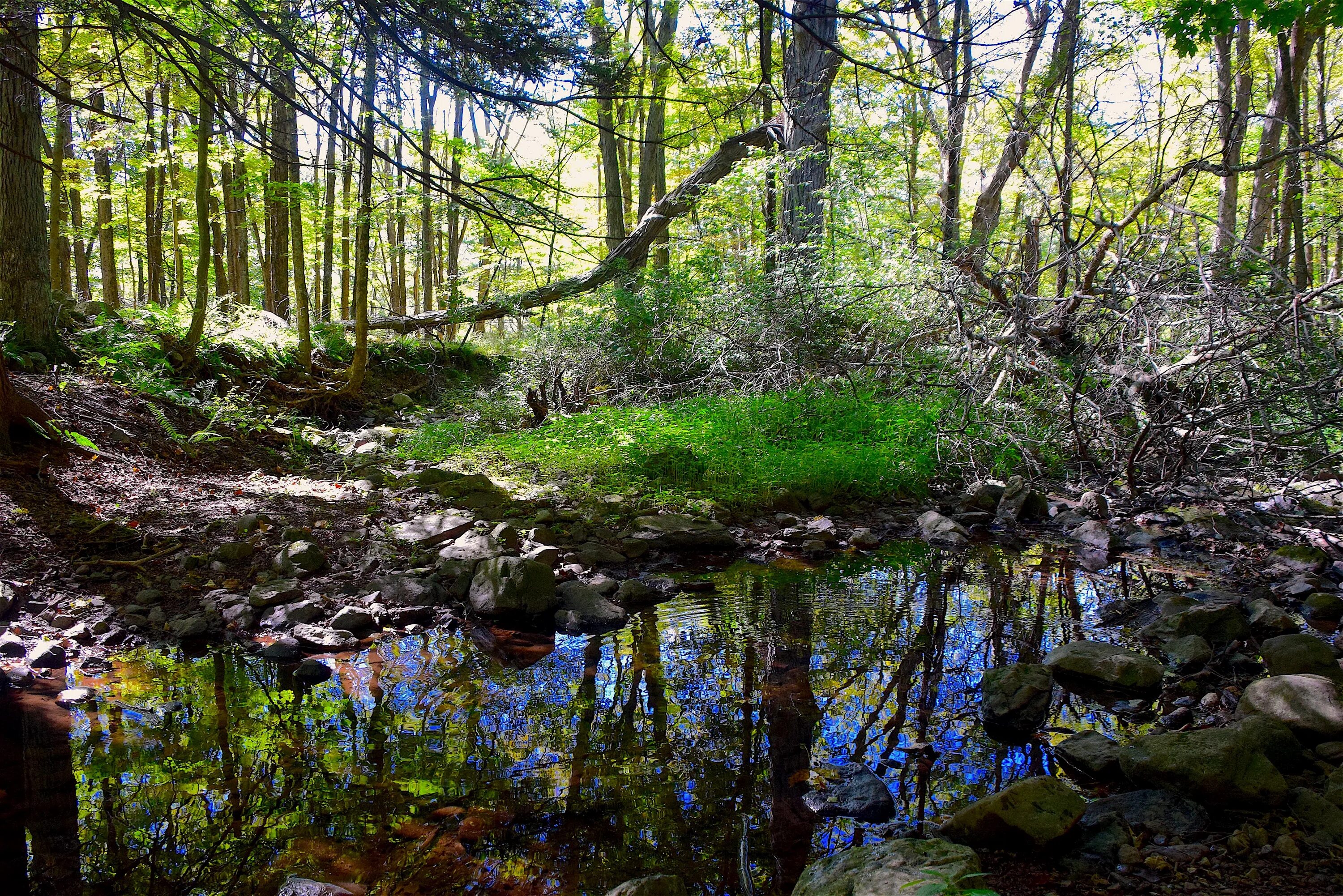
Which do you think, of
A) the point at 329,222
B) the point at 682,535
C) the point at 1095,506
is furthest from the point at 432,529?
the point at 329,222

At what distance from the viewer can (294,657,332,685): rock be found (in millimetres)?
3822

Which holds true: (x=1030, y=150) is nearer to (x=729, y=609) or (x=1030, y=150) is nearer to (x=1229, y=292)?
(x=1229, y=292)

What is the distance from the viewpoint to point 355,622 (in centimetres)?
445

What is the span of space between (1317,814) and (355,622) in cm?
438

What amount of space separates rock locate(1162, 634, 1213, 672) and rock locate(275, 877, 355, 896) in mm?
3786

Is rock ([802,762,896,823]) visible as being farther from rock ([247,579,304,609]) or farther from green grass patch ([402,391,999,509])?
green grass patch ([402,391,999,509])

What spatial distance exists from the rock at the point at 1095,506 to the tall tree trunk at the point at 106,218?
14.0 metres

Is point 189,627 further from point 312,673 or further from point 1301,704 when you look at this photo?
point 1301,704

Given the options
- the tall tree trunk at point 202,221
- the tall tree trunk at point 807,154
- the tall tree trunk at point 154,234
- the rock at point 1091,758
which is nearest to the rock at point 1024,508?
the tall tree trunk at point 807,154

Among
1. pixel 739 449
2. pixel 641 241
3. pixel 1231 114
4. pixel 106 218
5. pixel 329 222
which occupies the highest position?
pixel 106 218

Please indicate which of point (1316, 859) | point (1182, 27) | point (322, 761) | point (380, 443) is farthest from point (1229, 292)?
point (380, 443)

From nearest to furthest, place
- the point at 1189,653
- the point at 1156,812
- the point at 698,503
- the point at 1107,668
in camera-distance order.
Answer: the point at 1156,812 < the point at 1107,668 < the point at 1189,653 < the point at 698,503

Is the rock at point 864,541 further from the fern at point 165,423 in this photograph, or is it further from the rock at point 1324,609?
the fern at point 165,423

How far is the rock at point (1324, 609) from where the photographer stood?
429 centimetres
